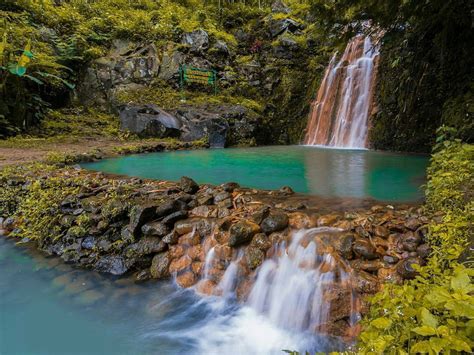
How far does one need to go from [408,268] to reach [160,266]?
263cm

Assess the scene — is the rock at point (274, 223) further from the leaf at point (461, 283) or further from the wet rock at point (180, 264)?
the leaf at point (461, 283)

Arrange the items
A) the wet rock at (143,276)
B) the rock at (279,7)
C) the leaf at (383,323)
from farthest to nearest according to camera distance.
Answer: the rock at (279,7) → the wet rock at (143,276) → the leaf at (383,323)

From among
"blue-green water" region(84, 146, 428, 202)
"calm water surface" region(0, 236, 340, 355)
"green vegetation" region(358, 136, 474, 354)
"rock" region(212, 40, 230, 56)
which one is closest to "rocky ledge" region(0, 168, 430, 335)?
"calm water surface" region(0, 236, 340, 355)

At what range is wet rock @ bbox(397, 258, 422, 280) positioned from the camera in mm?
2634

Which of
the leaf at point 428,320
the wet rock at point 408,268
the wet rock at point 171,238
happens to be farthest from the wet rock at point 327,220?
the leaf at point 428,320

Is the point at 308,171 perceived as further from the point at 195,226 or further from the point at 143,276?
the point at 143,276

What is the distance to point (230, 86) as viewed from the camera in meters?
17.2

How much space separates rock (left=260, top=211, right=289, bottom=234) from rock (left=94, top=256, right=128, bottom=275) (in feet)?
5.80

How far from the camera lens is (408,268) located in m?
2.66

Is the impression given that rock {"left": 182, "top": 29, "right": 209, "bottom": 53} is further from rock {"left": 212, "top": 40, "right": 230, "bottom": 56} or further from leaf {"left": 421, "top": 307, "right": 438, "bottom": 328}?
leaf {"left": 421, "top": 307, "right": 438, "bottom": 328}

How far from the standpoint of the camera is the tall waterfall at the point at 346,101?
12.2 m

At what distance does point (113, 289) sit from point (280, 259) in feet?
6.16

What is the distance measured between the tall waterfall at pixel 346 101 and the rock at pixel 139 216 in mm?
9557

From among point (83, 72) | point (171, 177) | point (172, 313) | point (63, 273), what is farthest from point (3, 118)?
point (172, 313)
